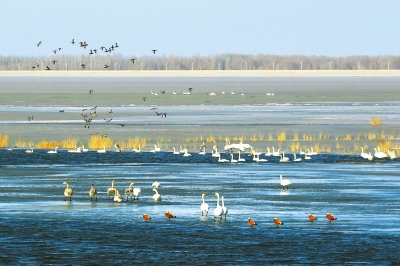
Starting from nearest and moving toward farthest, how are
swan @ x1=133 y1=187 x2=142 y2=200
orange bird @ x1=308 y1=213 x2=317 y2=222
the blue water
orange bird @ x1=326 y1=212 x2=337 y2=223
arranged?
the blue water → orange bird @ x1=326 y1=212 x2=337 y2=223 → orange bird @ x1=308 y1=213 x2=317 y2=222 → swan @ x1=133 y1=187 x2=142 y2=200

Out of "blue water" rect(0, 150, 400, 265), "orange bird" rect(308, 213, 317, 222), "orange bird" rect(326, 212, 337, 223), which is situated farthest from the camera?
"orange bird" rect(308, 213, 317, 222)

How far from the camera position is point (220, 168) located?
127 ft

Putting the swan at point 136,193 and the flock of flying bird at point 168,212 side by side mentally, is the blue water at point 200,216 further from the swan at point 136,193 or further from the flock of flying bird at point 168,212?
the swan at point 136,193

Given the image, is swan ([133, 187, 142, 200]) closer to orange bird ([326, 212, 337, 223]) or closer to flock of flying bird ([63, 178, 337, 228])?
flock of flying bird ([63, 178, 337, 228])

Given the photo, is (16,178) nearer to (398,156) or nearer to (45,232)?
(45,232)

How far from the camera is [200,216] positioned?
2536cm

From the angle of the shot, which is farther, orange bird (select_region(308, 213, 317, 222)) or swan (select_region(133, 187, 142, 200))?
swan (select_region(133, 187, 142, 200))

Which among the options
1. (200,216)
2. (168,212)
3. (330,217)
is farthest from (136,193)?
(330,217)

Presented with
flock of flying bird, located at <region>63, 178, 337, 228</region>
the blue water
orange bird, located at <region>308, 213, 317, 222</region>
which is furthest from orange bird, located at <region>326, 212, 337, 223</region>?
orange bird, located at <region>308, 213, 317, 222</region>

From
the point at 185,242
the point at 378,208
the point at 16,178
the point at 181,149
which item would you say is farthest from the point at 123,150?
the point at 185,242

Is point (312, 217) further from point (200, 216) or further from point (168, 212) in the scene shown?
point (168, 212)

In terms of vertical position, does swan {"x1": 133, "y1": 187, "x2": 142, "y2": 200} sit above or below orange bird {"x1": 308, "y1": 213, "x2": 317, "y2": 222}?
above

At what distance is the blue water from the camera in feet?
67.1

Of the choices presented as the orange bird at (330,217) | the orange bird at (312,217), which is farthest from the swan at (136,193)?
the orange bird at (330,217)
